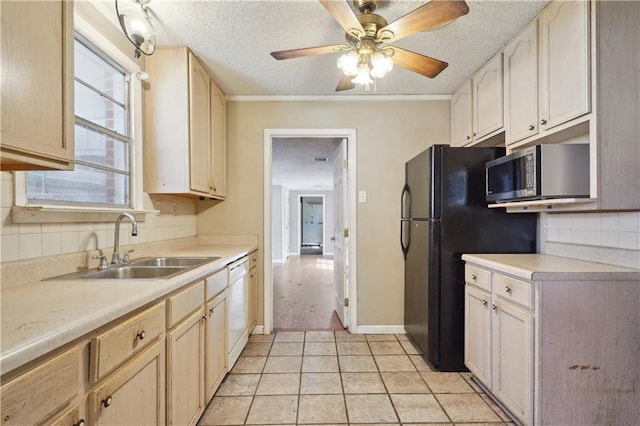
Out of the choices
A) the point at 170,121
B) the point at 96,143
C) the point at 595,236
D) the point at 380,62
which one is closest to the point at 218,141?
the point at 170,121

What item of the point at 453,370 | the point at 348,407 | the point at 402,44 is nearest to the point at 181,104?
the point at 402,44

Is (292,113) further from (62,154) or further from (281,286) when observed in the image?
(281,286)

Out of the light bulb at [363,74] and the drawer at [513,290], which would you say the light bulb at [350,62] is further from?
the drawer at [513,290]

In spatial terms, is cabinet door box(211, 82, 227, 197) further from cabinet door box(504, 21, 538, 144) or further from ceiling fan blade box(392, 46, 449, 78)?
cabinet door box(504, 21, 538, 144)

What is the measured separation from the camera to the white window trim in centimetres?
126

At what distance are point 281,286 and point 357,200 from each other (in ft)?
8.71

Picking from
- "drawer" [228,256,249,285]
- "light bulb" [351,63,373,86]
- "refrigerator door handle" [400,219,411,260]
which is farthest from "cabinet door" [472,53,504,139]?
"drawer" [228,256,249,285]

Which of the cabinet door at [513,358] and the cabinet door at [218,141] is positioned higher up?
the cabinet door at [218,141]

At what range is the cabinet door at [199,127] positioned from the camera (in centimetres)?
222

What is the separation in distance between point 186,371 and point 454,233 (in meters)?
1.88

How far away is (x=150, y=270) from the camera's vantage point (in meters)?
1.78

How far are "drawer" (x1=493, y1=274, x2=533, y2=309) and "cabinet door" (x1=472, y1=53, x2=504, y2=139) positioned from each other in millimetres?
1106

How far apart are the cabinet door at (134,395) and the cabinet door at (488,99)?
246 cm

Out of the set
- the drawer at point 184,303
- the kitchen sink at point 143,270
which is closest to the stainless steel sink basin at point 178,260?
the kitchen sink at point 143,270
